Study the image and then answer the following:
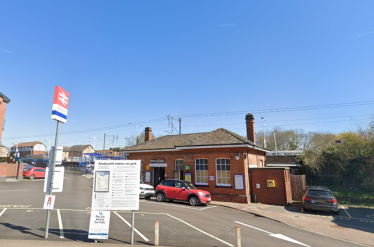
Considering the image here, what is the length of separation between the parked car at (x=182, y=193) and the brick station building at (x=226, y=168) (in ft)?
9.56

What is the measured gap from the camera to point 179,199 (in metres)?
15.2

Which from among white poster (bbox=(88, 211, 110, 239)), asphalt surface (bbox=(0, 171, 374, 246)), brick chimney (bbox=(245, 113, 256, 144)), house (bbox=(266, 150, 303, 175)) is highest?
brick chimney (bbox=(245, 113, 256, 144))

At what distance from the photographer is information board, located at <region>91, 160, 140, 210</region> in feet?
23.0

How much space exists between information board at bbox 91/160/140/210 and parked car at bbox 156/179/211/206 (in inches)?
325

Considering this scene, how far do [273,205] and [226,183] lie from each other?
376 centimetres

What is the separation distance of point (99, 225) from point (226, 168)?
40.8ft

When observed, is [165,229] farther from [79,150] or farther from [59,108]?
[79,150]

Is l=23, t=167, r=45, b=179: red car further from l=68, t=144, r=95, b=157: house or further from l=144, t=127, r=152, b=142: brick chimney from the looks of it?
l=68, t=144, r=95, b=157: house

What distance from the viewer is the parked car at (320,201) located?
13272 millimetres

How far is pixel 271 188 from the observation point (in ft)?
54.6

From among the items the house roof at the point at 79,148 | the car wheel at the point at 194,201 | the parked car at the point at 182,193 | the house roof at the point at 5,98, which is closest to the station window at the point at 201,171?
the parked car at the point at 182,193

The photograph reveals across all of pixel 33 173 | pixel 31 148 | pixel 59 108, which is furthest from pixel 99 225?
pixel 31 148

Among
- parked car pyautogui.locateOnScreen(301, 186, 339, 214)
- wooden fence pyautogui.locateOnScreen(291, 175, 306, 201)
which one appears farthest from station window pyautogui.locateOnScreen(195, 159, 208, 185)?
parked car pyautogui.locateOnScreen(301, 186, 339, 214)

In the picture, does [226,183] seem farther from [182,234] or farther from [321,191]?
[182,234]
